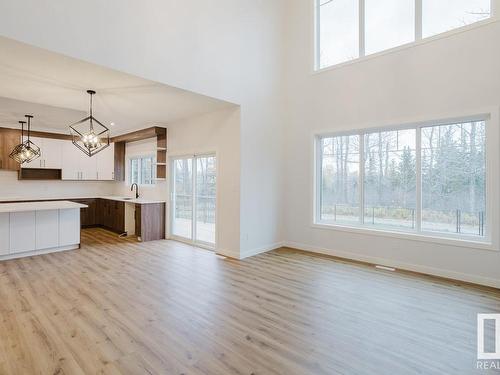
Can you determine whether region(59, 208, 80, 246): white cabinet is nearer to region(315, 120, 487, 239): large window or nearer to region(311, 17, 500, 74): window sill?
region(315, 120, 487, 239): large window

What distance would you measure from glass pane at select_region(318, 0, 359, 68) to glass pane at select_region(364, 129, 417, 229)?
168cm

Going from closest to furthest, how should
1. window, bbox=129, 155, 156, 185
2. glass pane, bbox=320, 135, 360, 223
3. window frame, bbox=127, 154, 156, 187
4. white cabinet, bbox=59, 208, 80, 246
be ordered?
glass pane, bbox=320, 135, 360, 223, white cabinet, bbox=59, 208, 80, 246, window frame, bbox=127, 154, 156, 187, window, bbox=129, 155, 156, 185

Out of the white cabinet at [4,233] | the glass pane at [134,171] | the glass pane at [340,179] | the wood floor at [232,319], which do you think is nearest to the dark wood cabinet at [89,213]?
the glass pane at [134,171]

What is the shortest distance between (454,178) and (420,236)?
3.29 ft

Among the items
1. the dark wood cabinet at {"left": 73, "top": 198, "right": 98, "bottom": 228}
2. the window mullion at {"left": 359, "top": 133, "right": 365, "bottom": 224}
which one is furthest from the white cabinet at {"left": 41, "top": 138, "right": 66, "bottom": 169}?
the window mullion at {"left": 359, "top": 133, "right": 365, "bottom": 224}

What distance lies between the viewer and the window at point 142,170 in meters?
7.63

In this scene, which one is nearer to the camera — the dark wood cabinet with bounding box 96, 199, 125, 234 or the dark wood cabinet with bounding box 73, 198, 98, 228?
the dark wood cabinet with bounding box 96, 199, 125, 234

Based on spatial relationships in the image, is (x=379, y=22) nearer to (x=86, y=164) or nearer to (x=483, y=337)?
(x=483, y=337)

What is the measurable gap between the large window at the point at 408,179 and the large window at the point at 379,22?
1.48 meters

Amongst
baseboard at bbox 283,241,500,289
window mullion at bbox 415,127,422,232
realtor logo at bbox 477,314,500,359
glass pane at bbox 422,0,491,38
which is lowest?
realtor logo at bbox 477,314,500,359

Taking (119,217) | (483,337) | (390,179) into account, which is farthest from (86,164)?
(483,337)

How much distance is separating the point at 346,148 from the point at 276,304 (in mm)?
3330

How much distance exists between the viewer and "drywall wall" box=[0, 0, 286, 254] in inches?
118

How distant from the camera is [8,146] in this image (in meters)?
7.14
